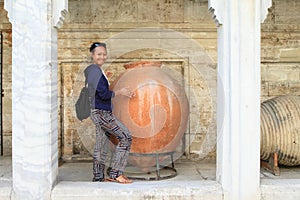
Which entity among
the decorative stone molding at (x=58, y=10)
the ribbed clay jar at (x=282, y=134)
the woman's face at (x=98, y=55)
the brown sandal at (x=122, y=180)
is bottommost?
the brown sandal at (x=122, y=180)

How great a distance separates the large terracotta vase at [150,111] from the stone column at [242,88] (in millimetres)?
1008

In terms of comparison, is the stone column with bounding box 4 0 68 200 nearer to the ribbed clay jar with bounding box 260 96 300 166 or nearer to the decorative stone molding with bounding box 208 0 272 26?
the decorative stone molding with bounding box 208 0 272 26

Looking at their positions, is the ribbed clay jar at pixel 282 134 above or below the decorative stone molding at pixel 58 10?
below

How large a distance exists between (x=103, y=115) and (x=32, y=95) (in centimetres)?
92

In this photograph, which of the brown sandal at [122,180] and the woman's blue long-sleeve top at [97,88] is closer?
the woman's blue long-sleeve top at [97,88]

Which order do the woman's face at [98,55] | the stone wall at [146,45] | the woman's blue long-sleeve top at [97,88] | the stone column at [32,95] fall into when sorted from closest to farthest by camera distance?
the stone column at [32,95] → the woman's blue long-sleeve top at [97,88] → the woman's face at [98,55] → the stone wall at [146,45]

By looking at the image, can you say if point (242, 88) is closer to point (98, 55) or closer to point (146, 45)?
point (98, 55)

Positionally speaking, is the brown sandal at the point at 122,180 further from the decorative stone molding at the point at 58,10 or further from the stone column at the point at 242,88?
the decorative stone molding at the point at 58,10

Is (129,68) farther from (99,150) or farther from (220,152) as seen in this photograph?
(220,152)

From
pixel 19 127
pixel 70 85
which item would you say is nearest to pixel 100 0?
pixel 70 85

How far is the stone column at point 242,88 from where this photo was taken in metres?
5.38

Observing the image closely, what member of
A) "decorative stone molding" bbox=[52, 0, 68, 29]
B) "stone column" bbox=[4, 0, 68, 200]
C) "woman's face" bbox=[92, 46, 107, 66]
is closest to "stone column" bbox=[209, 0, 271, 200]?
"woman's face" bbox=[92, 46, 107, 66]

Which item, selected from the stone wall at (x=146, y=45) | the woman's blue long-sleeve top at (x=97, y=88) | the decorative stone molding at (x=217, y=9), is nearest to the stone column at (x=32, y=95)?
the woman's blue long-sleeve top at (x=97, y=88)

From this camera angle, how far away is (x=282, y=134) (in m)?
6.66
